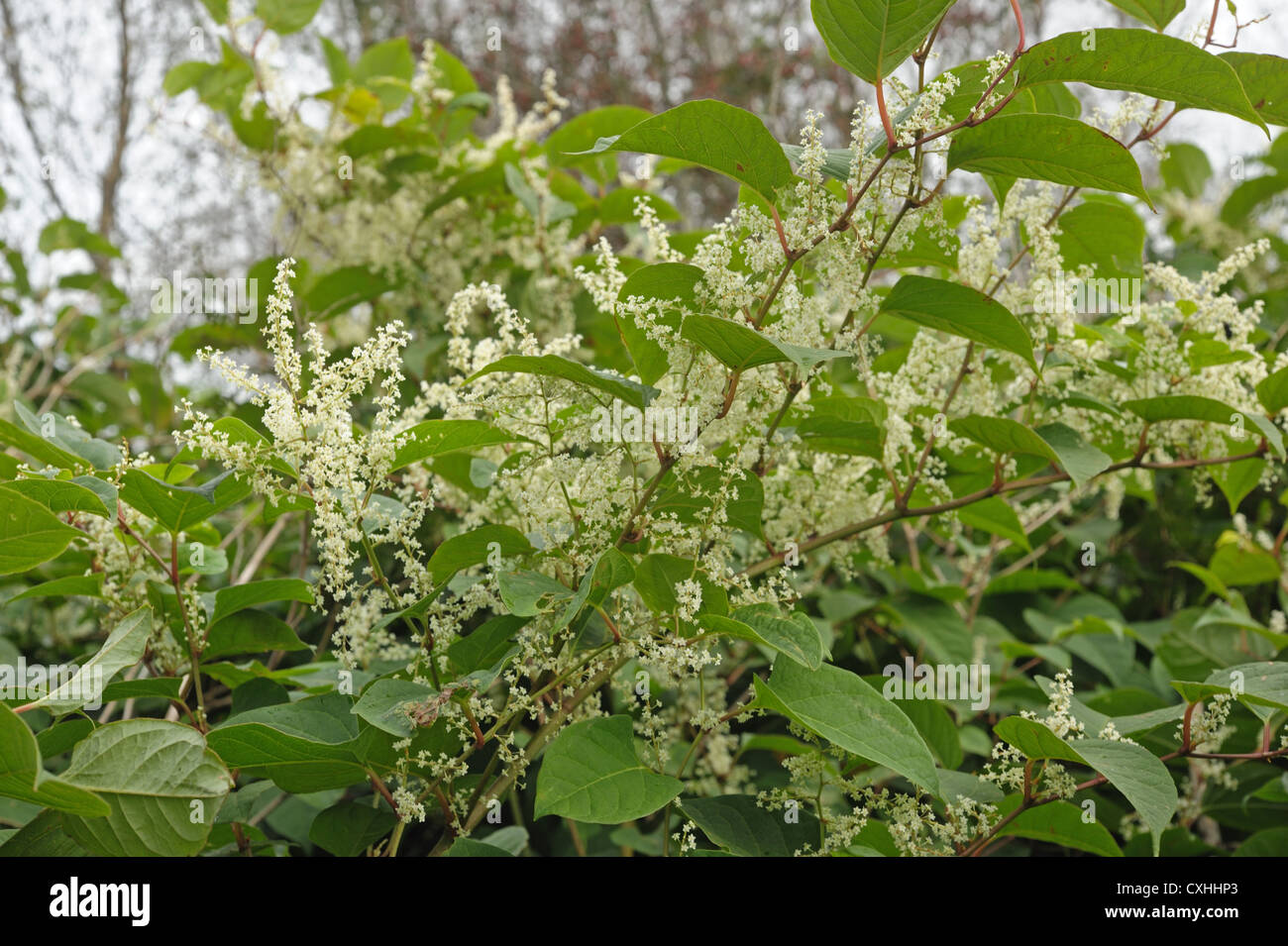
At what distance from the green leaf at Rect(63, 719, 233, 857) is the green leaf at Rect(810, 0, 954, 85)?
3.66ft

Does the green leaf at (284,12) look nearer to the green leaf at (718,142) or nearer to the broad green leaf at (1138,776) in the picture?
the green leaf at (718,142)

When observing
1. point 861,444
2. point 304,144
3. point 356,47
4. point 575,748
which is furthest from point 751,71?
point 575,748

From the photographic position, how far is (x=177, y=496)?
1322 millimetres

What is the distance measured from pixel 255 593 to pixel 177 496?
0.20 m

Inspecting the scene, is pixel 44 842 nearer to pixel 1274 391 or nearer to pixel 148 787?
pixel 148 787

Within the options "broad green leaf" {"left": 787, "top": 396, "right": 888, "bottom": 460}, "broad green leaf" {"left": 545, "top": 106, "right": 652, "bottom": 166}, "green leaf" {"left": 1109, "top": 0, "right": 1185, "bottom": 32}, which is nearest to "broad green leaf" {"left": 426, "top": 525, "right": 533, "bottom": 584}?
"broad green leaf" {"left": 787, "top": 396, "right": 888, "bottom": 460}

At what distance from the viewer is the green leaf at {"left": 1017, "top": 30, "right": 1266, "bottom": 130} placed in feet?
3.47

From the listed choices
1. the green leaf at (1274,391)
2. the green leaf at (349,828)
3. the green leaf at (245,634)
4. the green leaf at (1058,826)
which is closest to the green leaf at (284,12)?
the green leaf at (245,634)

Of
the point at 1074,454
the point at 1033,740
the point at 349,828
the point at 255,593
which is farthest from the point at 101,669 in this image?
the point at 1074,454

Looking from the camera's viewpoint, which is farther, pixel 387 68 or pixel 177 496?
pixel 387 68

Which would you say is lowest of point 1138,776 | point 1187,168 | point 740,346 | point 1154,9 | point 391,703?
point 1138,776

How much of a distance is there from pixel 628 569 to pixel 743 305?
37 cm

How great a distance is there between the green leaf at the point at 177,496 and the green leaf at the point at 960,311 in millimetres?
946

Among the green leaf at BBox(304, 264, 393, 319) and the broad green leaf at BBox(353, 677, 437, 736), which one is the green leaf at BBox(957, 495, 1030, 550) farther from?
the green leaf at BBox(304, 264, 393, 319)
